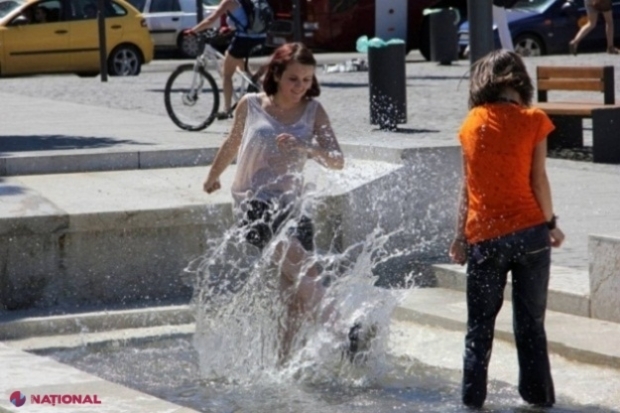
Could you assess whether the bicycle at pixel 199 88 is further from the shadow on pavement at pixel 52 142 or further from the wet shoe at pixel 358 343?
the wet shoe at pixel 358 343

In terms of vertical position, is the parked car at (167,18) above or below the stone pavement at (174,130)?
above

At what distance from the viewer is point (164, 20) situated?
110 ft

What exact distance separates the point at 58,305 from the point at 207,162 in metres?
2.49

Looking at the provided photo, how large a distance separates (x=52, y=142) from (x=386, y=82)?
12.5ft

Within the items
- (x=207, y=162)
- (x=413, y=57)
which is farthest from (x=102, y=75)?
(x=207, y=162)

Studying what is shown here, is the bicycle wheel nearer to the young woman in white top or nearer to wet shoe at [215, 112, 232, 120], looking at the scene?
wet shoe at [215, 112, 232, 120]

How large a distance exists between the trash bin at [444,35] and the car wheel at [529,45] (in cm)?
206

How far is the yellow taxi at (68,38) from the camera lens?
26438 millimetres

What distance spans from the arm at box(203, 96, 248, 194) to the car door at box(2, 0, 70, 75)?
65.3 ft

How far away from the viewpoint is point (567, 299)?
7.39 metres

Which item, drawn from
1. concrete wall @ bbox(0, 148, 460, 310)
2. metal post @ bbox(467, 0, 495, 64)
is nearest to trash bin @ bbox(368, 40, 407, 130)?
metal post @ bbox(467, 0, 495, 64)

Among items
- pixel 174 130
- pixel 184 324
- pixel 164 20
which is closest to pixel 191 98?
pixel 174 130

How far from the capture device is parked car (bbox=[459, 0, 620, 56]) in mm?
28516

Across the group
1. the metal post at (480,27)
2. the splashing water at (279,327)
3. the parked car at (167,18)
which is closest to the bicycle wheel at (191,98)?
the metal post at (480,27)
